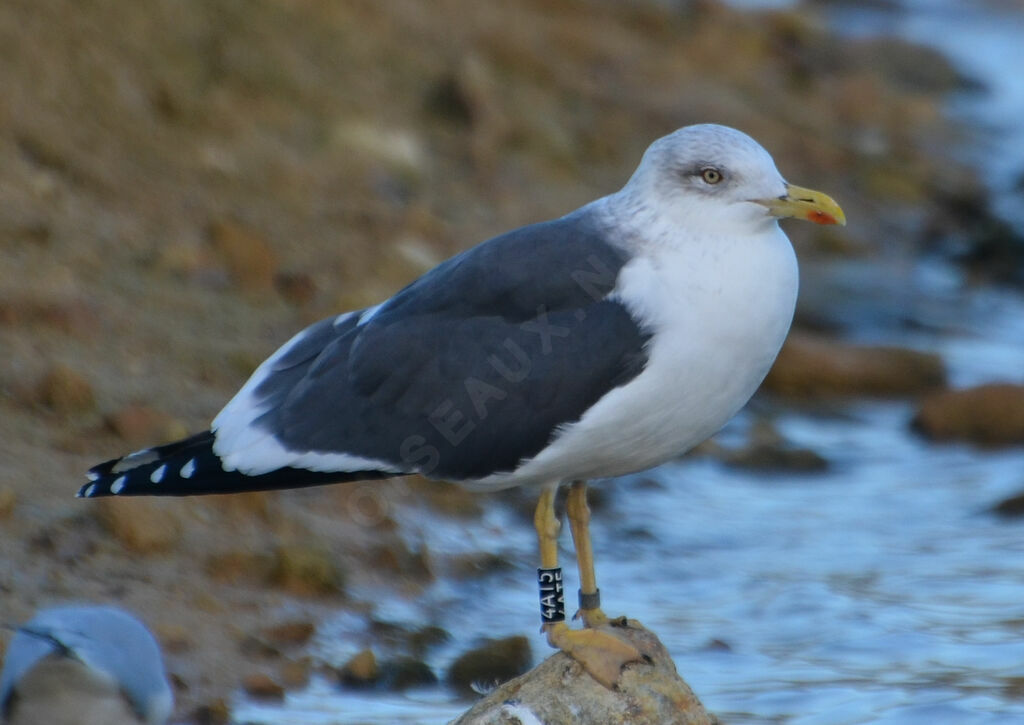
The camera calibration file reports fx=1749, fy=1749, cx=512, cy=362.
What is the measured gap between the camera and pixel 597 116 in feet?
36.2

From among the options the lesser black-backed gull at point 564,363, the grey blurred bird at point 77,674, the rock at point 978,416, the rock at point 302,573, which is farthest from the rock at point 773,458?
the grey blurred bird at point 77,674

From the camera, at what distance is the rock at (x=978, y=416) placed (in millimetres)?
7941

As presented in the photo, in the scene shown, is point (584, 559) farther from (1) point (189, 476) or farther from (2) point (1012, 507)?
(2) point (1012, 507)

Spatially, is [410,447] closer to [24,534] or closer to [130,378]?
[24,534]

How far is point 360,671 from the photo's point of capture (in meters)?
5.45

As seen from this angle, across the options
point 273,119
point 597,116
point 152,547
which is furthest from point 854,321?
point 152,547

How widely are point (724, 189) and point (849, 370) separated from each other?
4.35m

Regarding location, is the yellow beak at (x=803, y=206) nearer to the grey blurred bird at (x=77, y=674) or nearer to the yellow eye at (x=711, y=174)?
the yellow eye at (x=711, y=174)

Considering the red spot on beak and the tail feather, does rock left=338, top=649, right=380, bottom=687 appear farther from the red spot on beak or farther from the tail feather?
the red spot on beak

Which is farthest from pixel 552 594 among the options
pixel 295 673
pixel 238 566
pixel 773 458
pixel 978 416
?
pixel 978 416

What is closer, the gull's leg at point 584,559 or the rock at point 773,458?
the gull's leg at point 584,559

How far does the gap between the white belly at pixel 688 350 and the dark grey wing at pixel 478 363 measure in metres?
0.05

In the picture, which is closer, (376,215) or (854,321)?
(376,215)

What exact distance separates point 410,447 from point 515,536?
2.12m
